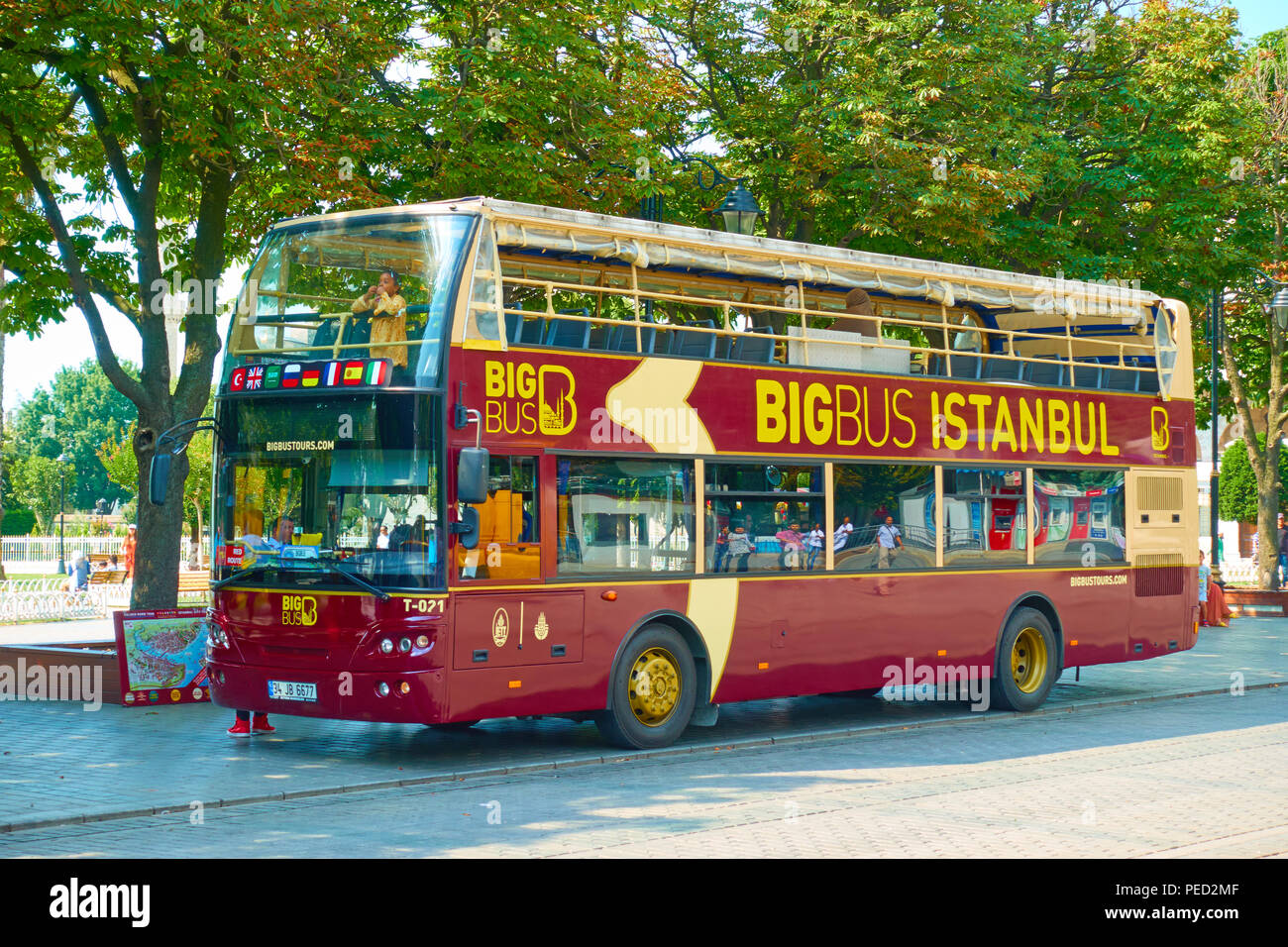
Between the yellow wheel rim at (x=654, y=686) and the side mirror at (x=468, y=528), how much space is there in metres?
2.11

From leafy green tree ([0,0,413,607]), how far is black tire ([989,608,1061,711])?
8.49 metres

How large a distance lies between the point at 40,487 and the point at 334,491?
238ft

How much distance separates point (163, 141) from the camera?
17.1 m

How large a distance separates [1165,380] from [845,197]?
8.15m

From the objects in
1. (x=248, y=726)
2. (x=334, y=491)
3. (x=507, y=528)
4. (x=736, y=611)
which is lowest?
(x=248, y=726)

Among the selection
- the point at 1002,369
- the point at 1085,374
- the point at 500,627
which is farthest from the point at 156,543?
the point at 1085,374

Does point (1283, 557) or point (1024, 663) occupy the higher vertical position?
point (1283, 557)

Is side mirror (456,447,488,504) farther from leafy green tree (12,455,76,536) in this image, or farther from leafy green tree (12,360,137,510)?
leafy green tree (12,360,137,510)

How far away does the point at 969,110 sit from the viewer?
81.2 ft

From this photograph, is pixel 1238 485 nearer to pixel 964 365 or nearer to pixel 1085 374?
pixel 1085 374

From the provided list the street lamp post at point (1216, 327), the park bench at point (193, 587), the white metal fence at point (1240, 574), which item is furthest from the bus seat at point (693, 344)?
the white metal fence at point (1240, 574)

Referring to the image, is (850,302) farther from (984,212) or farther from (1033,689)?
(984,212)
